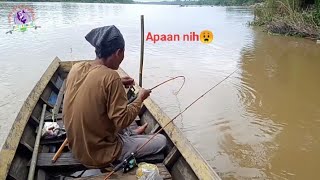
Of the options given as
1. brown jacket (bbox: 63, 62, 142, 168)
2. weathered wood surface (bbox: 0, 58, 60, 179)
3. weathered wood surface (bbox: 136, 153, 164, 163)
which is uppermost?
brown jacket (bbox: 63, 62, 142, 168)

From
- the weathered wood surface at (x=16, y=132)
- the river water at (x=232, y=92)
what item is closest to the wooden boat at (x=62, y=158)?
the weathered wood surface at (x=16, y=132)

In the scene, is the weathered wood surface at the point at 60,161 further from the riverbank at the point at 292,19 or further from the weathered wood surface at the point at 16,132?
the riverbank at the point at 292,19

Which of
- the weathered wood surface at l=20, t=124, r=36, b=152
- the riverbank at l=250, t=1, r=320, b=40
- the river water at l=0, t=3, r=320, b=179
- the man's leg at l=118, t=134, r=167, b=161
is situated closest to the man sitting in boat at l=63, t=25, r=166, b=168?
the man's leg at l=118, t=134, r=167, b=161

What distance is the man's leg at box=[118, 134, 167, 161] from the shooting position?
3023 mm

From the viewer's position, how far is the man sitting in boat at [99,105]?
8.05ft

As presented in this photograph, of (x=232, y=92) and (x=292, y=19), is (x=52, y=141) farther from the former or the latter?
(x=292, y=19)

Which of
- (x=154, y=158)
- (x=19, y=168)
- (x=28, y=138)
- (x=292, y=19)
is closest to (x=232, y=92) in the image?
(x=154, y=158)

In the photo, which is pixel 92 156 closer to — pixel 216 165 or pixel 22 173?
pixel 22 173

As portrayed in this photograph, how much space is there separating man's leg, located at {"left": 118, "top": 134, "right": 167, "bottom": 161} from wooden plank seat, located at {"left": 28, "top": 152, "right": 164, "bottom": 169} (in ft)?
0.18

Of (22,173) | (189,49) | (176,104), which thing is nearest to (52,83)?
(176,104)

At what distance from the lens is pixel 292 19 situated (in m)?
15.1

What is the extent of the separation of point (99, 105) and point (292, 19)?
1447cm

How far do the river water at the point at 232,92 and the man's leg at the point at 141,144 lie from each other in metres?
1.49

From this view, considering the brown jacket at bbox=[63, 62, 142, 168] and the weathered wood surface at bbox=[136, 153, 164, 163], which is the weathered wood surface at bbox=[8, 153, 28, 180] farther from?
the weathered wood surface at bbox=[136, 153, 164, 163]
